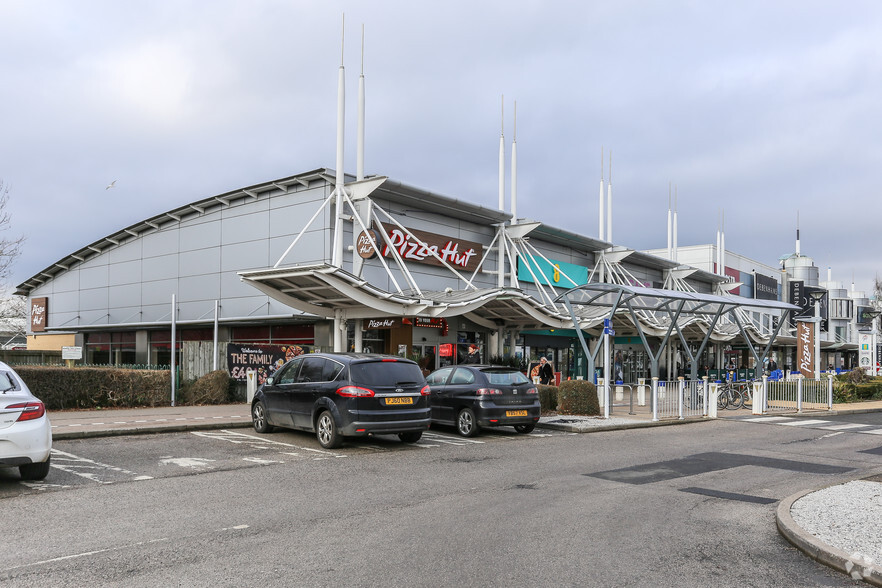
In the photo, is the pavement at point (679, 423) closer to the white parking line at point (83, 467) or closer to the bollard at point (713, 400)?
the bollard at point (713, 400)

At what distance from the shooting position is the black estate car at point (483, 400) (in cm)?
1430

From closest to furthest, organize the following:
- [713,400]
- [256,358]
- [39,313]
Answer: [713,400], [256,358], [39,313]

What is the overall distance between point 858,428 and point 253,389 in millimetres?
16194

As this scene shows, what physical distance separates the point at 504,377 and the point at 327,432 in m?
4.18

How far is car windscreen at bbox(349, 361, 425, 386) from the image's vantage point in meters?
12.0

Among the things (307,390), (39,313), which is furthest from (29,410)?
(39,313)

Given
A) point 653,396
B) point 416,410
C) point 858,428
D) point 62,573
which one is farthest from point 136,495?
point 858,428

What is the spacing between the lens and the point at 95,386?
19266 millimetres

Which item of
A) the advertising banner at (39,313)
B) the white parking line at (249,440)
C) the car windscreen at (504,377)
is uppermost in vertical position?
the advertising banner at (39,313)

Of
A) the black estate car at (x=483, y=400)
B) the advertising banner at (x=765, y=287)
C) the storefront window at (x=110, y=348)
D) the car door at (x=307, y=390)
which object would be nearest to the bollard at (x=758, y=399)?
the black estate car at (x=483, y=400)

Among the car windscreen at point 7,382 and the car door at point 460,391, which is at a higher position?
the car windscreen at point 7,382

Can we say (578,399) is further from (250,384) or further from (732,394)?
(250,384)

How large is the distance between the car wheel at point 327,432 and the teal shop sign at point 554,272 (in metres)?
21.7

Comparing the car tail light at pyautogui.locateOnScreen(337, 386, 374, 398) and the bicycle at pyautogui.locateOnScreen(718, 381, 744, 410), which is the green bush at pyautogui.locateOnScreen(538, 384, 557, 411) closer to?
the bicycle at pyautogui.locateOnScreen(718, 381, 744, 410)
